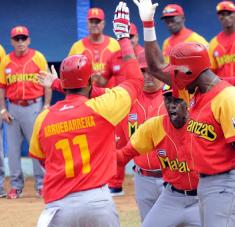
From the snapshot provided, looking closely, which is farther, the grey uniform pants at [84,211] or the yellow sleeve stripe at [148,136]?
the yellow sleeve stripe at [148,136]

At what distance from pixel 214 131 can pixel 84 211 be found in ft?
3.22

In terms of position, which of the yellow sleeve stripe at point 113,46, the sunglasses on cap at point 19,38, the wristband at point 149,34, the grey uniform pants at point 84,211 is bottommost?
the grey uniform pants at point 84,211

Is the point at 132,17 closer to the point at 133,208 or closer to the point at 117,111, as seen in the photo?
the point at 133,208

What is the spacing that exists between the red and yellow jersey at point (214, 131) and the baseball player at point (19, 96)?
512 centimetres

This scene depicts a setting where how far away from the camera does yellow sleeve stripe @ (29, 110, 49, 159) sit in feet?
16.8

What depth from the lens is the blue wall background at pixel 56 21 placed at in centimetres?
1141

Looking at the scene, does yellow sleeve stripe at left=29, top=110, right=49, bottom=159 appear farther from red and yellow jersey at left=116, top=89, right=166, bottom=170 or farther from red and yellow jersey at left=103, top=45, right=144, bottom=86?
red and yellow jersey at left=103, top=45, right=144, bottom=86

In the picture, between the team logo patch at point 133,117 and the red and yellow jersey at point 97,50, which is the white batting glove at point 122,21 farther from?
the red and yellow jersey at point 97,50

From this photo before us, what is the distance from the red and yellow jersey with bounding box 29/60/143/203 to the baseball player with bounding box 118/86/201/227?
2.22 feet

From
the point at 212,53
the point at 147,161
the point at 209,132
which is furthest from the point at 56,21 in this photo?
the point at 209,132

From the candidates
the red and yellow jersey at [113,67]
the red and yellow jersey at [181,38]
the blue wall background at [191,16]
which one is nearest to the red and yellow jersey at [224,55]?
the red and yellow jersey at [181,38]


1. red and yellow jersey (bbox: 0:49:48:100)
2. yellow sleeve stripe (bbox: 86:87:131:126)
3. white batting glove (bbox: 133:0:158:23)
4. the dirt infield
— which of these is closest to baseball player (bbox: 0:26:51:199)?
red and yellow jersey (bbox: 0:49:48:100)

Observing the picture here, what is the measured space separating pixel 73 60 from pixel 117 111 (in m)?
0.49

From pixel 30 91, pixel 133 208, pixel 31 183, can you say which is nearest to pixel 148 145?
pixel 133 208
